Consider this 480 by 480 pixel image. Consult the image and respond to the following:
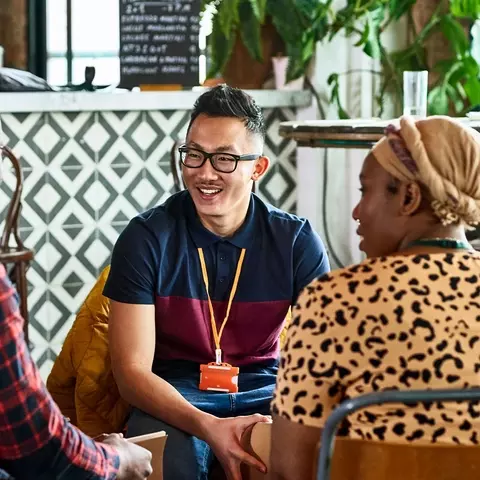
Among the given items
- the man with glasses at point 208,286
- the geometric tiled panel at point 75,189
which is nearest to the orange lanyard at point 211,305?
the man with glasses at point 208,286

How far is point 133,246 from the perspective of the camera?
259 cm

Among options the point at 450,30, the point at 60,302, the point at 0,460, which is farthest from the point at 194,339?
the point at 450,30

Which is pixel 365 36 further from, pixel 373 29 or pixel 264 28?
pixel 264 28

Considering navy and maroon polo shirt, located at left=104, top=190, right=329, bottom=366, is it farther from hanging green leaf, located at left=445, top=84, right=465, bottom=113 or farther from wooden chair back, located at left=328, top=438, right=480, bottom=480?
hanging green leaf, located at left=445, top=84, right=465, bottom=113

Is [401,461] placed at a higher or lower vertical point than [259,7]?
lower

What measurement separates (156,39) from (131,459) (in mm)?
3608

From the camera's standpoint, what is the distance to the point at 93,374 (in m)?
2.74

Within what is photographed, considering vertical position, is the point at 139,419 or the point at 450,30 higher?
the point at 450,30

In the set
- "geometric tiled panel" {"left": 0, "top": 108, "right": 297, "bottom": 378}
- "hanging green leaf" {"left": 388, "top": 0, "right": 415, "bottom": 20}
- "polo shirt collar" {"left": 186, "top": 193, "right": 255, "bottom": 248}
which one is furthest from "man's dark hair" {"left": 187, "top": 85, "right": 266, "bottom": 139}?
"hanging green leaf" {"left": 388, "top": 0, "right": 415, "bottom": 20}

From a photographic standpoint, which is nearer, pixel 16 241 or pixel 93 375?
pixel 93 375

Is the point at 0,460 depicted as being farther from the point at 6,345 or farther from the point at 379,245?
the point at 379,245

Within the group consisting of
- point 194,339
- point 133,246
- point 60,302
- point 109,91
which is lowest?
point 60,302

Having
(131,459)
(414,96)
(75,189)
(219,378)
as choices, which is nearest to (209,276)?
(219,378)

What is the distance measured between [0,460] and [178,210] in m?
1.17
